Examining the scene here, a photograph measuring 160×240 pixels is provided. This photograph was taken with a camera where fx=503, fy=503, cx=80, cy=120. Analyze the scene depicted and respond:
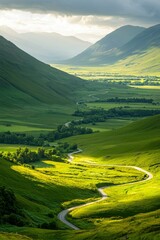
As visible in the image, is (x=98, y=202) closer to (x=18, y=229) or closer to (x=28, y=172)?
(x=28, y=172)

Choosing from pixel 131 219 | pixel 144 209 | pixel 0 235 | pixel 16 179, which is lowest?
pixel 0 235

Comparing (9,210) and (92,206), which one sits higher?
(92,206)

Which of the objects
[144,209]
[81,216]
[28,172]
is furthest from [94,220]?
[28,172]

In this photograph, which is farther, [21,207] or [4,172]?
[4,172]

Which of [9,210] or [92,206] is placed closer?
[9,210]

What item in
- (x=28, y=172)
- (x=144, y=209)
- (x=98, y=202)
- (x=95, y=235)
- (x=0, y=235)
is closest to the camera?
(x=0, y=235)

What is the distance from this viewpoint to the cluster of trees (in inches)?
4523

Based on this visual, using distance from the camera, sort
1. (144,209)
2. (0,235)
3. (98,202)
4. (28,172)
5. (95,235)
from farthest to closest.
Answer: (28,172) < (98,202) < (144,209) < (95,235) < (0,235)

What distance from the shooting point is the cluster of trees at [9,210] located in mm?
114875

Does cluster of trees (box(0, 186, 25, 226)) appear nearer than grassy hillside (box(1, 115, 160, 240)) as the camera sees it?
No

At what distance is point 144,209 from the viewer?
143625 mm

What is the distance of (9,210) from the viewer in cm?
12019

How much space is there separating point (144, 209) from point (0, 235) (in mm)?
62909

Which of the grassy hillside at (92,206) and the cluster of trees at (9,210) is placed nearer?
the grassy hillside at (92,206)
